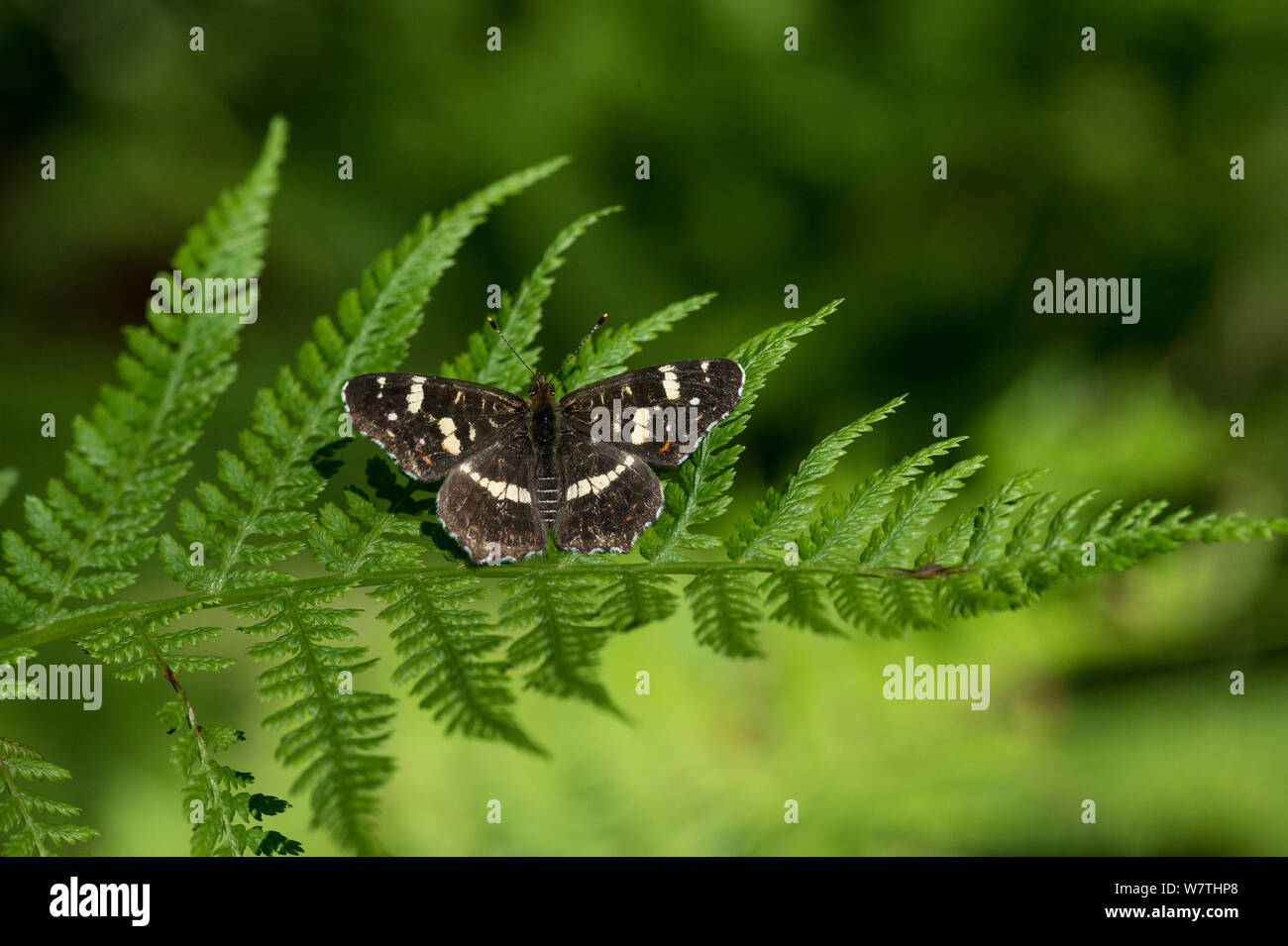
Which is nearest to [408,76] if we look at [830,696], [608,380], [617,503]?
[608,380]

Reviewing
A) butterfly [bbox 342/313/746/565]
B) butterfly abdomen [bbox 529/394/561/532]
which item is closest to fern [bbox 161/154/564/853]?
butterfly [bbox 342/313/746/565]

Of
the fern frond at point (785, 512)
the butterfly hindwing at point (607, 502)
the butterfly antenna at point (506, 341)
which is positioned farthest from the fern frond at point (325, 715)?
the fern frond at point (785, 512)

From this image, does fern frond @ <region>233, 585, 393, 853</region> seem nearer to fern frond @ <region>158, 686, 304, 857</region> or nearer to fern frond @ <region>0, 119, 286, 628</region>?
fern frond @ <region>158, 686, 304, 857</region>

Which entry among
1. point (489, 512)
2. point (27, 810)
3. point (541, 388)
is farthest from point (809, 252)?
point (27, 810)

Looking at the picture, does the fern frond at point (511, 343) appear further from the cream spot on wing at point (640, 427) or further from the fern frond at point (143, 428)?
the fern frond at point (143, 428)

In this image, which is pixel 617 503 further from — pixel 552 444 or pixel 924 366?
pixel 924 366

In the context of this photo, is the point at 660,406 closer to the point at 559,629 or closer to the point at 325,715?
the point at 559,629

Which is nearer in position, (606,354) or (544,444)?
(606,354)
